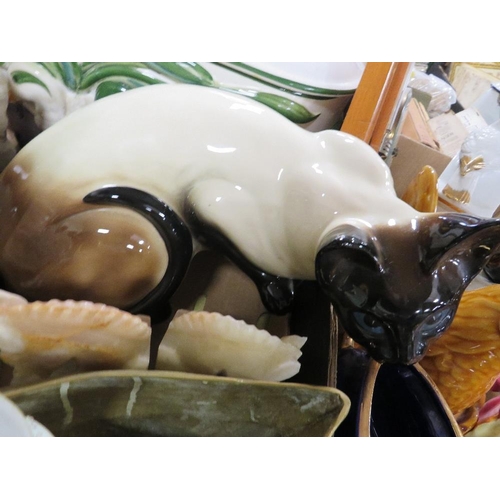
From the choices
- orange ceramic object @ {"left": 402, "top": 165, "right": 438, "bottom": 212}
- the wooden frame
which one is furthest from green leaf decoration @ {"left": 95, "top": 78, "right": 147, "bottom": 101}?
orange ceramic object @ {"left": 402, "top": 165, "right": 438, "bottom": 212}

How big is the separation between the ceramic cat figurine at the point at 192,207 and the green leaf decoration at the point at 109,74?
122 millimetres

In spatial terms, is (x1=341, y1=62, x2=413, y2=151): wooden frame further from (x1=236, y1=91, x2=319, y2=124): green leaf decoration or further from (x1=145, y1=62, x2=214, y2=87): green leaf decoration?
(x1=145, y1=62, x2=214, y2=87): green leaf decoration

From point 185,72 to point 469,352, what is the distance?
49cm

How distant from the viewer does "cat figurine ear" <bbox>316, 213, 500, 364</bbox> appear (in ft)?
1.01

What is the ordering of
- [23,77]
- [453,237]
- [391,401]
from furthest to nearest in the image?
[391,401], [23,77], [453,237]

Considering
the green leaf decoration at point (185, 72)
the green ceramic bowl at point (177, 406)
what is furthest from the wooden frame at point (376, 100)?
the green ceramic bowl at point (177, 406)

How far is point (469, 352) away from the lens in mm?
512

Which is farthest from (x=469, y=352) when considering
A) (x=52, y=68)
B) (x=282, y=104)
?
(x=52, y=68)

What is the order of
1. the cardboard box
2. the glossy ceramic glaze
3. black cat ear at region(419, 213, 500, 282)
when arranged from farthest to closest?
the cardboard box, the glossy ceramic glaze, black cat ear at region(419, 213, 500, 282)

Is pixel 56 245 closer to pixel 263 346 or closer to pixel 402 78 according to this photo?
pixel 263 346

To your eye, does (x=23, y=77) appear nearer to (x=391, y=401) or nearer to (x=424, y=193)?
(x=424, y=193)

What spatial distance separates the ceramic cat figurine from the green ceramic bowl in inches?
2.6

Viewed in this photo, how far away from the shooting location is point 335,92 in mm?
503

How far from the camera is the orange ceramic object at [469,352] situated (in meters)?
0.47
